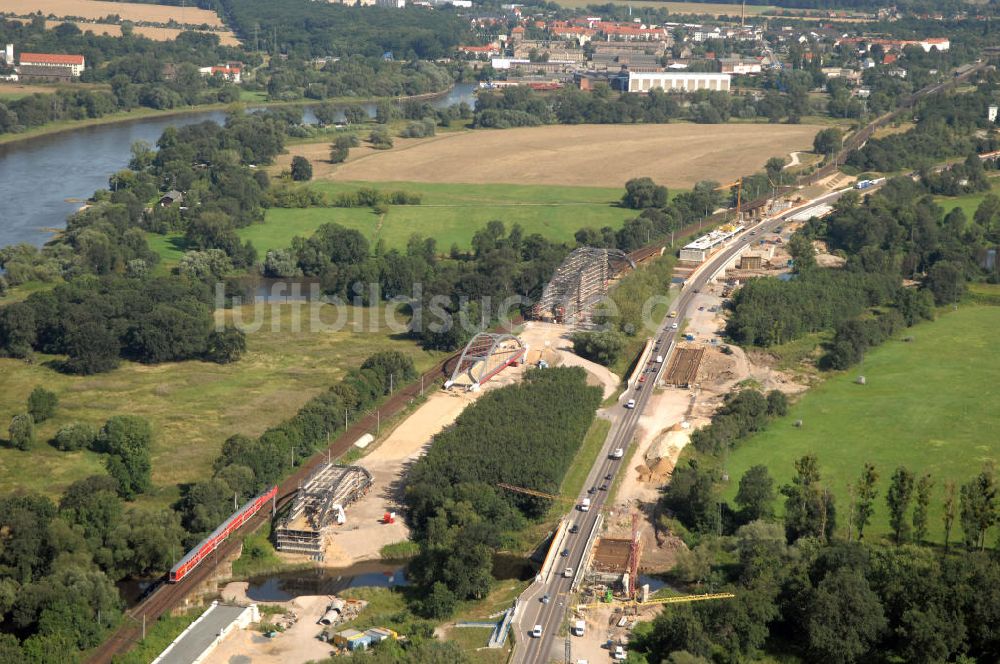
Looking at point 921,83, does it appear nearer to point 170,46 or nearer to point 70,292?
point 170,46

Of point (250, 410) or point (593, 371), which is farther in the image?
point (593, 371)

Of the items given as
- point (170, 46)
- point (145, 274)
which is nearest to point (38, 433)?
point (145, 274)

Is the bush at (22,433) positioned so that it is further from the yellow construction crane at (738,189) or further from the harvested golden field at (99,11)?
the harvested golden field at (99,11)

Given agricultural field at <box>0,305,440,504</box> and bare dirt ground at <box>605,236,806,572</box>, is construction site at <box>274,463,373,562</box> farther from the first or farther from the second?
bare dirt ground at <box>605,236,806,572</box>

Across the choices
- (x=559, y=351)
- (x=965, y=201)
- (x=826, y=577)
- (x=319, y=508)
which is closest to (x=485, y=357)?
(x=559, y=351)

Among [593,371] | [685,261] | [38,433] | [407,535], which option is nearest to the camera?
[407,535]

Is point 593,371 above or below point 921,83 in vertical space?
below

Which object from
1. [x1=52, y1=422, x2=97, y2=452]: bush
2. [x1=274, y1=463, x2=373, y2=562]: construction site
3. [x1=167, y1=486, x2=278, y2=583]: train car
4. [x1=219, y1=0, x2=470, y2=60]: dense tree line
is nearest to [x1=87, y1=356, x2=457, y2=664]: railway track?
[x1=167, y1=486, x2=278, y2=583]: train car

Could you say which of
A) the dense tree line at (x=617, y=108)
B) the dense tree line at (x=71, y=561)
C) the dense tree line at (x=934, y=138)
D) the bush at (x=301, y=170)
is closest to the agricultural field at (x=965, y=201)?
the dense tree line at (x=934, y=138)
